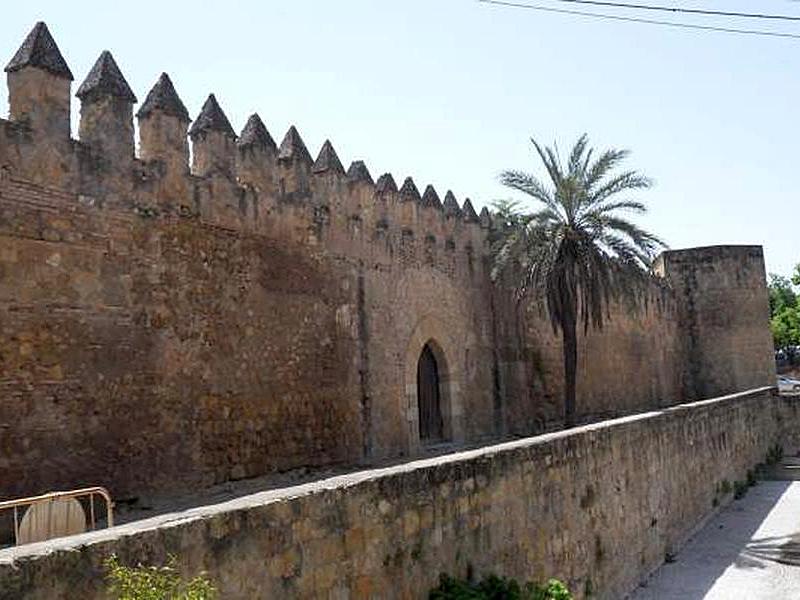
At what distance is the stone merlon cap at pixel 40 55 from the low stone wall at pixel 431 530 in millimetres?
5934

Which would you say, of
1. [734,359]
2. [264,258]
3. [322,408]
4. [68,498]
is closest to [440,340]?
[322,408]

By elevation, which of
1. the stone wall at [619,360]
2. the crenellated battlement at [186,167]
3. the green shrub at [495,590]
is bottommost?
the green shrub at [495,590]

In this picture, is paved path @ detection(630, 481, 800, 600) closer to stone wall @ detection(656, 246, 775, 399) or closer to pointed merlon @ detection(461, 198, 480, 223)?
pointed merlon @ detection(461, 198, 480, 223)

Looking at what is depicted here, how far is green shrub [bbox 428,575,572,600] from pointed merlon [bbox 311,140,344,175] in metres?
7.69

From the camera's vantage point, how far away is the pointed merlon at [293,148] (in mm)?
11695

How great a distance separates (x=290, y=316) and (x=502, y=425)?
668 cm

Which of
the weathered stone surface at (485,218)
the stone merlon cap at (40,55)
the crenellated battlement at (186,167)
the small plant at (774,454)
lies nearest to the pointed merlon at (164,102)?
the crenellated battlement at (186,167)

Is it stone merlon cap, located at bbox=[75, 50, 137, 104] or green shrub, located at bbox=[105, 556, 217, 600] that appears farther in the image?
stone merlon cap, located at bbox=[75, 50, 137, 104]

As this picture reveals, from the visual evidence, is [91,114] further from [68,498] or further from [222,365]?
[68,498]

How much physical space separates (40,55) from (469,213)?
9465mm

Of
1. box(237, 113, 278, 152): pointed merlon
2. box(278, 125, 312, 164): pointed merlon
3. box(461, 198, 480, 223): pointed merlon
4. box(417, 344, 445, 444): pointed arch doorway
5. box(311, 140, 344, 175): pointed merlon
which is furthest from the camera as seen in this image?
box(461, 198, 480, 223): pointed merlon

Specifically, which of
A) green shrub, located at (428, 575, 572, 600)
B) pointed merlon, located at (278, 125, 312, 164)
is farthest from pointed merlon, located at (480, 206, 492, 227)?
green shrub, located at (428, 575, 572, 600)

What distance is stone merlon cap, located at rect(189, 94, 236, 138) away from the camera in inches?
404

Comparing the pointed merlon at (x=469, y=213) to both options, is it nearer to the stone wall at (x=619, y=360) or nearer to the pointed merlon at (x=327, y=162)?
the stone wall at (x=619, y=360)
